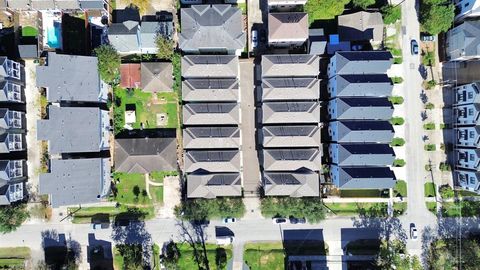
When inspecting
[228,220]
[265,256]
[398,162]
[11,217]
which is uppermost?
[398,162]

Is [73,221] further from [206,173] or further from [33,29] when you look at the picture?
[33,29]

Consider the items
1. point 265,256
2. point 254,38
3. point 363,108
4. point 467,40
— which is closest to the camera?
point 363,108

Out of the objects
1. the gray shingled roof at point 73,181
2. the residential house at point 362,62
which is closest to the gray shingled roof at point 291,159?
the residential house at point 362,62

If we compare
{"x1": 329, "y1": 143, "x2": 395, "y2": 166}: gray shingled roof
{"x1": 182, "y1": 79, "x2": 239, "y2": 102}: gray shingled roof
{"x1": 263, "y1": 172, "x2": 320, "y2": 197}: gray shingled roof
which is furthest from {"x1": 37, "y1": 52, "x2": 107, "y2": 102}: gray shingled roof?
{"x1": 329, "y1": 143, "x2": 395, "y2": 166}: gray shingled roof

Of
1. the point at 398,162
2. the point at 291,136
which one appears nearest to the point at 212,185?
the point at 291,136

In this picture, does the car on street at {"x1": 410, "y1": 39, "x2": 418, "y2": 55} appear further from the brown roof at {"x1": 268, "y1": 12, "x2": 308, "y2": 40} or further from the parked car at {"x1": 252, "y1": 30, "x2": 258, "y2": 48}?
the parked car at {"x1": 252, "y1": 30, "x2": 258, "y2": 48}

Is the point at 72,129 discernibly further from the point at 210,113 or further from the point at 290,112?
the point at 290,112

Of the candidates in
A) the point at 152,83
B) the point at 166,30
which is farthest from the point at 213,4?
the point at 152,83

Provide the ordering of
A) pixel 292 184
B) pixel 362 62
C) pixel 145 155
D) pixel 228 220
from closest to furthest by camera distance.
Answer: pixel 362 62
pixel 292 184
pixel 145 155
pixel 228 220

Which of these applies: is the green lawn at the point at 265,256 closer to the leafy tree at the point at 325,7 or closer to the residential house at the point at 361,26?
the residential house at the point at 361,26
